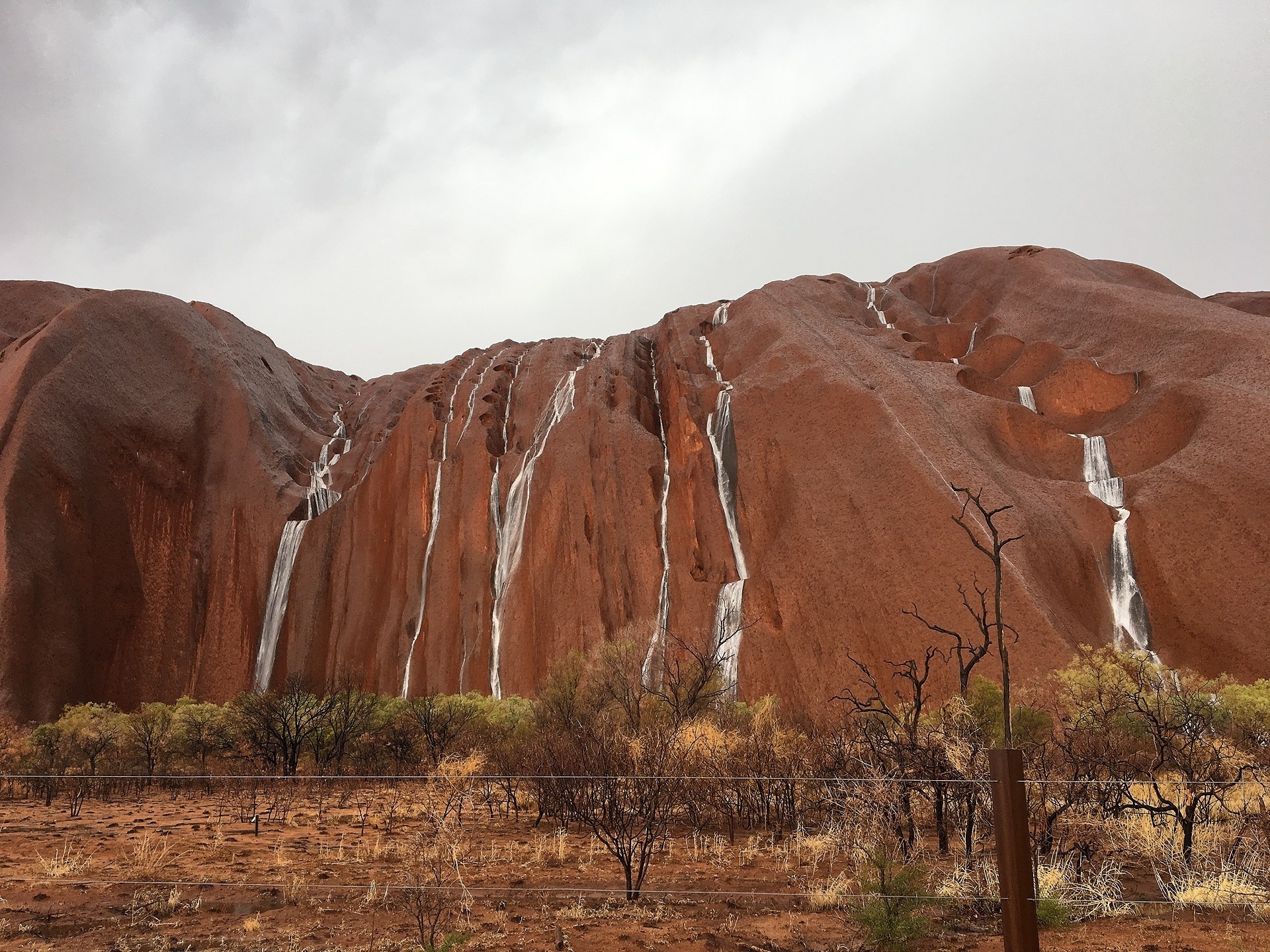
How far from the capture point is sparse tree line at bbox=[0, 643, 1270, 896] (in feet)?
31.9

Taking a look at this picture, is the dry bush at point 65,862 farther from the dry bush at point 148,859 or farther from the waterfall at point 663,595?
the waterfall at point 663,595

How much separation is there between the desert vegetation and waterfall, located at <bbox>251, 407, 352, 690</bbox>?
2128cm

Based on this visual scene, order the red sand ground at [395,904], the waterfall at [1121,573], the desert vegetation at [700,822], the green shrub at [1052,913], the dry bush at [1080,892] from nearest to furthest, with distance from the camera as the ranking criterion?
1. the red sand ground at [395,904]
2. the green shrub at [1052,913]
3. the dry bush at [1080,892]
4. the desert vegetation at [700,822]
5. the waterfall at [1121,573]

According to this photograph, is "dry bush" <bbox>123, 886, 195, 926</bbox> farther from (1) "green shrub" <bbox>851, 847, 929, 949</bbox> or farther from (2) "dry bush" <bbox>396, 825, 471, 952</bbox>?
(1) "green shrub" <bbox>851, 847, 929, 949</bbox>

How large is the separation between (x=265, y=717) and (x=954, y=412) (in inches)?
1166

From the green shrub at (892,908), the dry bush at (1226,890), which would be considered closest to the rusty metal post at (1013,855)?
the green shrub at (892,908)

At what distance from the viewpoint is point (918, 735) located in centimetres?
1269

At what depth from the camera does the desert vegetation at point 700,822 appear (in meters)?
7.72

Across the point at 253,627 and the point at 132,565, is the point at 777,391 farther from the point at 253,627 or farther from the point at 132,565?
the point at 132,565

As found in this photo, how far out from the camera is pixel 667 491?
40.2 metres

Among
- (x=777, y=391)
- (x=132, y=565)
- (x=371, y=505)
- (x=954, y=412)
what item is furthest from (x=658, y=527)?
(x=132, y=565)

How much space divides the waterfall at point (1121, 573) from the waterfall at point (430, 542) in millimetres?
31887

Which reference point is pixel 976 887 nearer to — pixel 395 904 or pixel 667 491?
pixel 395 904

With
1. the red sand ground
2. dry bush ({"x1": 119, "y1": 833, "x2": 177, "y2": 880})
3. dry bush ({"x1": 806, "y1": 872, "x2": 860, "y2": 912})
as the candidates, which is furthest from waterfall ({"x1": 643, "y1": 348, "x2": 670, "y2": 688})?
dry bush ({"x1": 806, "y1": 872, "x2": 860, "y2": 912})
